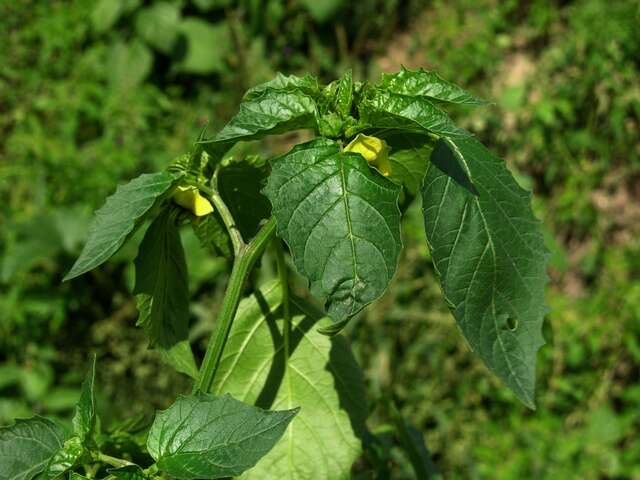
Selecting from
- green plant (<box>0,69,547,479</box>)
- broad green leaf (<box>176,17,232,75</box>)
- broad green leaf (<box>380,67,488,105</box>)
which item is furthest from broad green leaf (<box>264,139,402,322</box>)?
broad green leaf (<box>176,17,232,75</box>)

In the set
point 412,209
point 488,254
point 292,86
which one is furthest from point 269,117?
point 412,209

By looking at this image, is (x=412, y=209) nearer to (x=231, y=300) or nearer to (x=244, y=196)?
(x=244, y=196)

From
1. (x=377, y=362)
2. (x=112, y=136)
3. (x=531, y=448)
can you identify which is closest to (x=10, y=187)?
(x=112, y=136)

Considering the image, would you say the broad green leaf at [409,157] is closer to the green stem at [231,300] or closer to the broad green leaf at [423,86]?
the broad green leaf at [423,86]

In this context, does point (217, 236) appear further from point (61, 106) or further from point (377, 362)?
point (61, 106)

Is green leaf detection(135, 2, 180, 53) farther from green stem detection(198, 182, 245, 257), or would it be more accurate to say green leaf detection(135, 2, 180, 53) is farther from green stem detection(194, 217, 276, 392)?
green stem detection(194, 217, 276, 392)

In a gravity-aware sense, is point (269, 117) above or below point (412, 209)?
below
